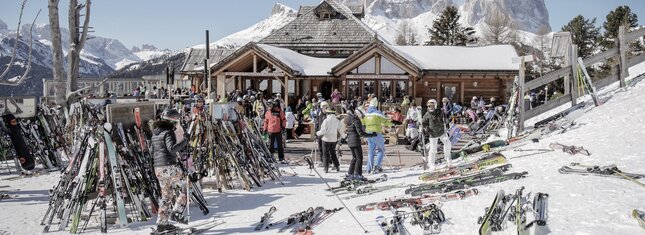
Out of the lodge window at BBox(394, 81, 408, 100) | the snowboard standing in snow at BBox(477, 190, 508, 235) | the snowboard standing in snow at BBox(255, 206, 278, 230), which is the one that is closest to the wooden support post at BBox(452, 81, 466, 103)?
the lodge window at BBox(394, 81, 408, 100)

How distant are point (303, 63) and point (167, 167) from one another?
21.3 meters

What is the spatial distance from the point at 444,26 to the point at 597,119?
46.5 meters

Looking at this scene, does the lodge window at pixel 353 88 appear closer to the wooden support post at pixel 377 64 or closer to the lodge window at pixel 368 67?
the lodge window at pixel 368 67

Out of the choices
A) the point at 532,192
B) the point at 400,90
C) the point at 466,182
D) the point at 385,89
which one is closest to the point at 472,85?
the point at 400,90

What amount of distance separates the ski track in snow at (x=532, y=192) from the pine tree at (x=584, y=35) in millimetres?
36710

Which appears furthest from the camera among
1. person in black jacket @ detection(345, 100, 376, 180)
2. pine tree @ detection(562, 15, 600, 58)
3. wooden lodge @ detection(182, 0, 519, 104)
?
pine tree @ detection(562, 15, 600, 58)

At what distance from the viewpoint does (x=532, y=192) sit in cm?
668

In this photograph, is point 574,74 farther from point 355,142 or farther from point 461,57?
point 461,57

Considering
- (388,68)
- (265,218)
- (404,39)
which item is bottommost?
(265,218)

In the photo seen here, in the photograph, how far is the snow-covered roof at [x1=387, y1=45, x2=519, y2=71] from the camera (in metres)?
24.6

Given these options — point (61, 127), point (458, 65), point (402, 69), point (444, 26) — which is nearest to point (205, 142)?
point (61, 127)

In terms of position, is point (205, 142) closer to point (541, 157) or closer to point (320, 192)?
point (320, 192)

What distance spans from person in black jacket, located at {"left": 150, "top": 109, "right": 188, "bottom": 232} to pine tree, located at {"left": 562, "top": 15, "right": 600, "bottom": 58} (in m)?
45.1

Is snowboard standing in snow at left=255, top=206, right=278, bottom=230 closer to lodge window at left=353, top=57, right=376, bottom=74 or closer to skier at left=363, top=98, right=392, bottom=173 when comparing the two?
skier at left=363, top=98, right=392, bottom=173
